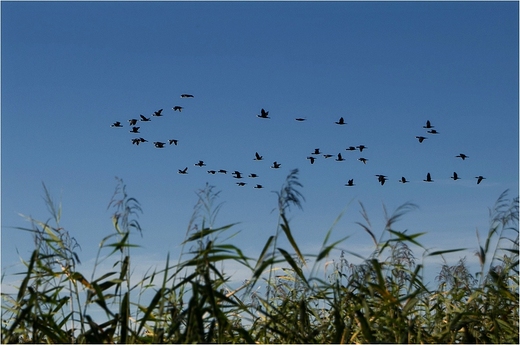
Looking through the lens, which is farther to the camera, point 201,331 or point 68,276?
point 68,276

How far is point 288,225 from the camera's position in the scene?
14.0 ft

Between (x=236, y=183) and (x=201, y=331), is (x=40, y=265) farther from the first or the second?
(x=236, y=183)

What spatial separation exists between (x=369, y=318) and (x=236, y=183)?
2170 cm

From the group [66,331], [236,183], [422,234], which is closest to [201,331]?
[66,331]

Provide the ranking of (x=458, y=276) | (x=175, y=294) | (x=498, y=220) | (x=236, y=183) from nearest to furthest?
(x=175, y=294)
(x=498, y=220)
(x=458, y=276)
(x=236, y=183)

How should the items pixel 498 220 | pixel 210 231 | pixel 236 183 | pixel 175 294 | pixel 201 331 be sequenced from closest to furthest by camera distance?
pixel 201 331 → pixel 210 231 → pixel 175 294 → pixel 498 220 → pixel 236 183

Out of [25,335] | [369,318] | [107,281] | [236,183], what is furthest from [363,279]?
[236,183]

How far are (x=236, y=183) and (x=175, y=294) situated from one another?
21398 millimetres

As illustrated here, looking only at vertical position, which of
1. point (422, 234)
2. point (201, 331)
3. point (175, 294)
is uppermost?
point (422, 234)

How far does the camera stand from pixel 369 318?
440cm

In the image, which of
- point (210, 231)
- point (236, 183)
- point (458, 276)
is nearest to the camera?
point (210, 231)

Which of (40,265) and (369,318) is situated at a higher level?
(40,265)

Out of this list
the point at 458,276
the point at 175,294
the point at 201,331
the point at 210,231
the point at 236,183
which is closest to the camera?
the point at 201,331

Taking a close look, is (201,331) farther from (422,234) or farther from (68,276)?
(422,234)
